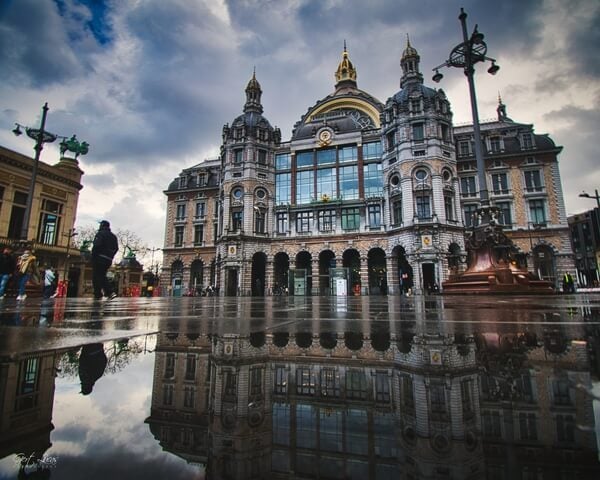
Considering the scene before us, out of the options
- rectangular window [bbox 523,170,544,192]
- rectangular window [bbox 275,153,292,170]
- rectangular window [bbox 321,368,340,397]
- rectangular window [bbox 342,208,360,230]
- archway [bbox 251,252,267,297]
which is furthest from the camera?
rectangular window [bbox 275,153,292,170]

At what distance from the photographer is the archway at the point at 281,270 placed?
32.8 metres

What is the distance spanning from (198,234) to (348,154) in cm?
1916

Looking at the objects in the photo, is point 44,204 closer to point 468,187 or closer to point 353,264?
point 353,264

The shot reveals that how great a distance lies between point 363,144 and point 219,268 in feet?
63.2

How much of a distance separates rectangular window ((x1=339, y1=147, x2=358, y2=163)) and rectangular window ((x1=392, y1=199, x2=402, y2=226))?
6790mm

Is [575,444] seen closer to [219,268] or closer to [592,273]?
[219,268]

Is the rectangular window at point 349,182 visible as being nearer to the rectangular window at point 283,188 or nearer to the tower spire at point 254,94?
the rectangular window at point 283,188

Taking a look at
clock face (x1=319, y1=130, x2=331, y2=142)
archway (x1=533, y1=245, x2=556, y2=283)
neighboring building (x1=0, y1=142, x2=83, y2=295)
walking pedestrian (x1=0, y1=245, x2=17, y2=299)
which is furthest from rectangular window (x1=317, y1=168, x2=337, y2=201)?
walking pedestrian (x1=0, y1=245, x2=17, y2=299)

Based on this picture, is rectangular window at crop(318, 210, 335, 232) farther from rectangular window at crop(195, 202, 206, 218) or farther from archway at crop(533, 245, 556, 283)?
archway at crop(533, 245, 556, 283)

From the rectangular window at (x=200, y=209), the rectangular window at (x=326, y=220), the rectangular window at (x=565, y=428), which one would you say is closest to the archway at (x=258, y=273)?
the rectangular window at (x=326, y=220)

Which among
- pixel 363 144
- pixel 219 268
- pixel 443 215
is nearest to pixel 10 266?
pixel 219 268

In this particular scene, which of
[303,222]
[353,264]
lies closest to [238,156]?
[303,222]

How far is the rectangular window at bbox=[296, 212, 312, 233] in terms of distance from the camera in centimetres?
3272

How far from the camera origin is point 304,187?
3397 cm
